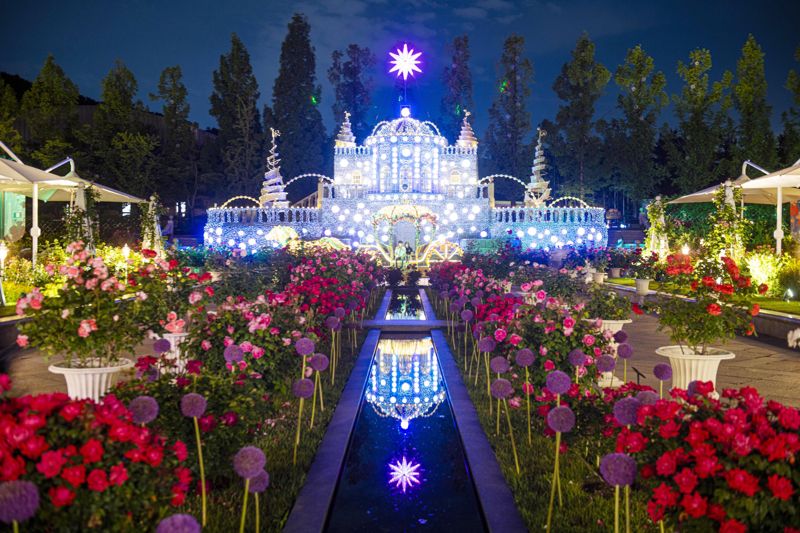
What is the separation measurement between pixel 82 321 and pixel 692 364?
4.81 metres

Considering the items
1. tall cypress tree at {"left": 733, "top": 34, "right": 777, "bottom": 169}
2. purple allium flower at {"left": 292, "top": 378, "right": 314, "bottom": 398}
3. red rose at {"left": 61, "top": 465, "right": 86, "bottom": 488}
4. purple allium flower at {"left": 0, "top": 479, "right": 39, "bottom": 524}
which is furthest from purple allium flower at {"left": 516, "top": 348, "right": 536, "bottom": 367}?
tall cypress tree at {"left": 733, "top": 34, "right": 777, "bottom": 169}

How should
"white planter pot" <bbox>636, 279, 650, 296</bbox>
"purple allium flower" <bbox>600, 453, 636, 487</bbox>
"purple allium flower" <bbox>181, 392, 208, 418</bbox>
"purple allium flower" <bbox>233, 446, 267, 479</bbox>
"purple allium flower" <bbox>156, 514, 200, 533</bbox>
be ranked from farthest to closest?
"white planter pot" <bbox>636, 279, 650, 296</bbox>, "purple allium flower" <bbox>181, 392, 208, 418</bbox>, "purple allium flower" <bbox>233, 446, 267, 479</bbox>, "purple allium flower" <bbox>600, 453, 636, 487</bbox>, "purple allium flower" <bbox>156, 514, 200, 533</bbox>

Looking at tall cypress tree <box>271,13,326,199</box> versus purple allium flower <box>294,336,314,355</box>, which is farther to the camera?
tall cypress tree <box>271,13,326,199</box>

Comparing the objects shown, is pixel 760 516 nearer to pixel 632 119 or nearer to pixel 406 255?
pixel 406 255

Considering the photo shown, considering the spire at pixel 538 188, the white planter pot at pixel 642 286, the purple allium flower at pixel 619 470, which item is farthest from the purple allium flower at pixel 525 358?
the spire at pixel 538 188

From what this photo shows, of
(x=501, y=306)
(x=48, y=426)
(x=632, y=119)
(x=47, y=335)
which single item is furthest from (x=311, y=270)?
(x=632, y=119)

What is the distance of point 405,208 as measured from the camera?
30891 mm

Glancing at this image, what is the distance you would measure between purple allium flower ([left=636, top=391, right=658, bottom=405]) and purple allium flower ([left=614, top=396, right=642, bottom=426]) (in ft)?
0.34

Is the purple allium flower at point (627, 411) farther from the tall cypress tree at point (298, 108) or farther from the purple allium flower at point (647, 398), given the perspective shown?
the tall cypress tree at point (298, 108)

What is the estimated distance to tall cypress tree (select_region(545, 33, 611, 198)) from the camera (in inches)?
1506

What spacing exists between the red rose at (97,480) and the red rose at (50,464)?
0.11 meters

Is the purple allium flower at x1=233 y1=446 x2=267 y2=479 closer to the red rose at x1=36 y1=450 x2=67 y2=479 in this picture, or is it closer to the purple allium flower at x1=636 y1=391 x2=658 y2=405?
the red rose at x1=36 y1=450 x2=67 y2=479

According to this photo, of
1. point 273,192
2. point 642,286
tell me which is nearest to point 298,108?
point 273,192

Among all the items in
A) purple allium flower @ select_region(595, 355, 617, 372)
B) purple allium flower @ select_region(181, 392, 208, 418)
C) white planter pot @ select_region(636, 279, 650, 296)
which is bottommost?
purple allium flower @ select_region(181, 392, 208, 418)
